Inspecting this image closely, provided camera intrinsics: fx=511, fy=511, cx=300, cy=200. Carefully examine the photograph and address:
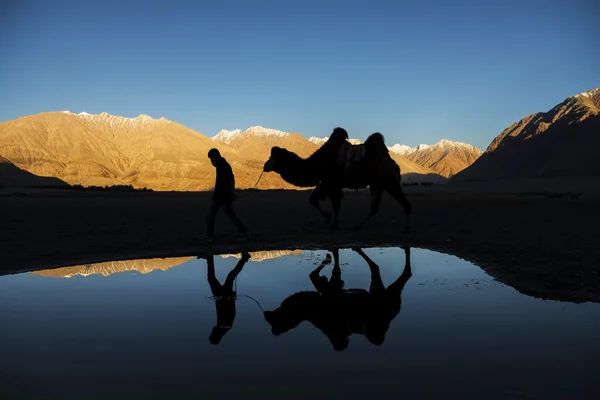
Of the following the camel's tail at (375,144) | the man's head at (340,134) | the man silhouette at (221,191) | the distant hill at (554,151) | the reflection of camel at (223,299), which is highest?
the distant hill at (554,151)

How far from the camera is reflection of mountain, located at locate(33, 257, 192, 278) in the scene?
8594mm

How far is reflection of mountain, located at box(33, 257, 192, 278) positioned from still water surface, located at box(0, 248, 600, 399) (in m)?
0.64

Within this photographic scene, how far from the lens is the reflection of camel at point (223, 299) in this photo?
5.01m

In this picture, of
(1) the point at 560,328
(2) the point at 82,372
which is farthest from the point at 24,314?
(1) the point at 560,328

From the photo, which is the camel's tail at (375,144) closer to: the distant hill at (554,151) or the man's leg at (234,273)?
the man's leg at (234,273)

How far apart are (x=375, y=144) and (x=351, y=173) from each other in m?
1.03

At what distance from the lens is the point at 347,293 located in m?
6.78

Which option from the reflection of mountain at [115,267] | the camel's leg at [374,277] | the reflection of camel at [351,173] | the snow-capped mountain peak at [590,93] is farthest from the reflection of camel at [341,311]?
the snow-capped mountain peak at [590,93]

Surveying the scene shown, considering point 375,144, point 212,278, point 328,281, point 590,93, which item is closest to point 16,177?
point 375,144

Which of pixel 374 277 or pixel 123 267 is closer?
pixel 374 277

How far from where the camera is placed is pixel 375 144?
13.9 meters

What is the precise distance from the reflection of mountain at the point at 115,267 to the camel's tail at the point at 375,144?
6112 millimetres

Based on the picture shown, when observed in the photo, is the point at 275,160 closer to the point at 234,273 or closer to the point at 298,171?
the point at 298,171

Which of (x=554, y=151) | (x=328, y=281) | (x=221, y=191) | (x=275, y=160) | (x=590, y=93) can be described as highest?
(x=590, y=93)
